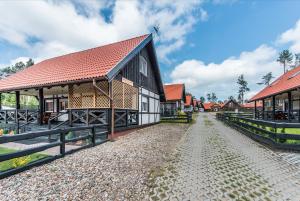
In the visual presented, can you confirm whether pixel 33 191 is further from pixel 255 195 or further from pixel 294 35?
pixel 294 35

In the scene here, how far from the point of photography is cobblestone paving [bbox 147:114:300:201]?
2965 mm

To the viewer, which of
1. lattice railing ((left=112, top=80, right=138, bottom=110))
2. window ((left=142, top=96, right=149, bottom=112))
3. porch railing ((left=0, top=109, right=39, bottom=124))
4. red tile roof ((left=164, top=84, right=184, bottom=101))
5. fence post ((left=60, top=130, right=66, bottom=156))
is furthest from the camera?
red tile roof ((left=164, top=84, right=184, bottom=101))

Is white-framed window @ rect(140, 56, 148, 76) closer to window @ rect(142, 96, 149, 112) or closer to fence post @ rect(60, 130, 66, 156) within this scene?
window @ rect(142, 96, 149, 112)

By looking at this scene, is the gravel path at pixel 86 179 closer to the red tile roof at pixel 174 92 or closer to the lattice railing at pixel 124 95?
the lattice railing at pixel 124 95

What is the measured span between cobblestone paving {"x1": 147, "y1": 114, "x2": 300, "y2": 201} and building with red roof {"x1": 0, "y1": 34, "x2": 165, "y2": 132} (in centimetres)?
472

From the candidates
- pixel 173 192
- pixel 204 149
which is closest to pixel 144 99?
pixel 204 149

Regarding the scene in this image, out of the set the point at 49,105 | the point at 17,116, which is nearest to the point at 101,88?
the point at 17,116

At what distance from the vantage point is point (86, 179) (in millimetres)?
3510

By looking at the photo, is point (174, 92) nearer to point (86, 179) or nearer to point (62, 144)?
point (62, 144)

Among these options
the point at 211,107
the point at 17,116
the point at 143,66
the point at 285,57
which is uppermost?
the point at 285,57

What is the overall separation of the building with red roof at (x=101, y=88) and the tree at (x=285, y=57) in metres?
49.9

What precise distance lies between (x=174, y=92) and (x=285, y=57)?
4007 cm

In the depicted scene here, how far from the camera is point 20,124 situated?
404 inches

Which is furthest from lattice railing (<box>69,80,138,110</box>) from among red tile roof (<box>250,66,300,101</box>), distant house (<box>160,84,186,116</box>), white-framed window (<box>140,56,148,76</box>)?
distant house (<box>160,84,186,116</box>)
